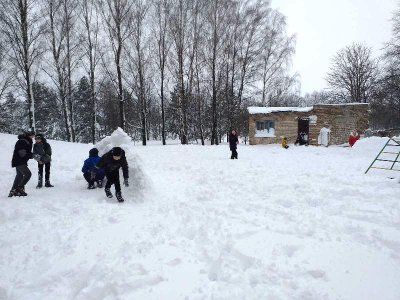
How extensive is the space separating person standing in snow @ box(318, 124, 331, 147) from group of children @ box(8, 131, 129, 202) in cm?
1974

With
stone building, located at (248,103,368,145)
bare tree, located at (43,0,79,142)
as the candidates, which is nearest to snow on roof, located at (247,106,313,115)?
stone building, located at (248,103,368,145)

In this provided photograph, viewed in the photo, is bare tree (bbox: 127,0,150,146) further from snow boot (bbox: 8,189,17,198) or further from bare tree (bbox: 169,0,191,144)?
snow boot (bbox: 8,189,17,198)

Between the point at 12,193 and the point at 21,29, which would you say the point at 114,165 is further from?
the point at 21,29

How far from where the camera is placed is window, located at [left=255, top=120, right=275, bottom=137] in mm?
24859

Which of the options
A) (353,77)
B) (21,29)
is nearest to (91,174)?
(21,29)

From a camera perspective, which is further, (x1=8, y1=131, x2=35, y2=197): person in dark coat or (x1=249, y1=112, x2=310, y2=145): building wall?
(x1=249, y1=112, x2=310, y2=145): building wall

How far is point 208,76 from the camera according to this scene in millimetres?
27266

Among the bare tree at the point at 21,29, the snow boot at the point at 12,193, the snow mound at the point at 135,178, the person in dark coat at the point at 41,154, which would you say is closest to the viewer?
the snow mound at the point at 135,178

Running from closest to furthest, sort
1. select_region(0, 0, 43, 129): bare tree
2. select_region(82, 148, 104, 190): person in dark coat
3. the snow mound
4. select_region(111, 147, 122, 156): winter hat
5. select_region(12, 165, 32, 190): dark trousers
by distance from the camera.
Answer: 1. select_region(111, 147, 122, 156): winter hat
2. the snow mound
3. select_region(12, 165, 32, 190): dark trousers
4. select_region(82, 148, 104, 190): person in dark coat
5. select_region(0, 0, 43, 129): bare tree

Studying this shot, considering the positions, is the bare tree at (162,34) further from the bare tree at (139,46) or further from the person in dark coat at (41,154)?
the person in dark coat at (41,154)

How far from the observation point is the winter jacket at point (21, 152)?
7285 mm

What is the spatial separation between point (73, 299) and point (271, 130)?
76.2ft

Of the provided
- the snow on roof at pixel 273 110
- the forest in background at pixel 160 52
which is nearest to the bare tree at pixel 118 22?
the forest in background at pixel 160 52

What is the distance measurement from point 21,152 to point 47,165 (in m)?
1.22
